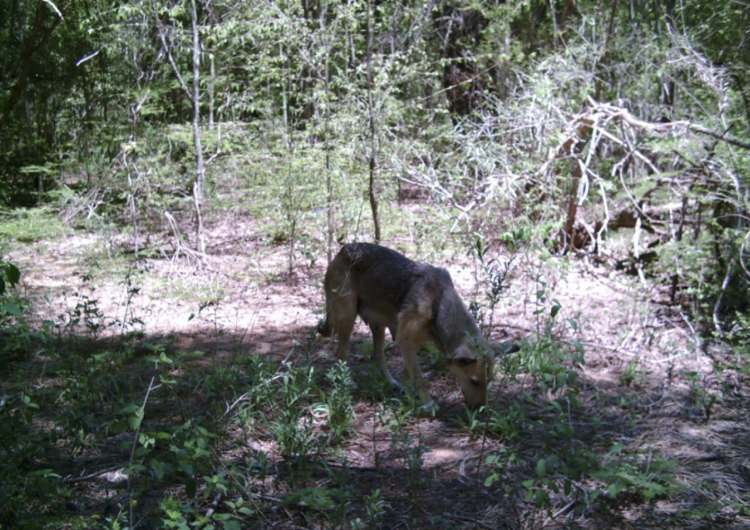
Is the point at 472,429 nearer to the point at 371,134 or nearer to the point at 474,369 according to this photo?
the point at 474,369

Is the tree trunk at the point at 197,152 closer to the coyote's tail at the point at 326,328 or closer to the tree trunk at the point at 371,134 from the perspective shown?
the tree trunk at the point at 371,134

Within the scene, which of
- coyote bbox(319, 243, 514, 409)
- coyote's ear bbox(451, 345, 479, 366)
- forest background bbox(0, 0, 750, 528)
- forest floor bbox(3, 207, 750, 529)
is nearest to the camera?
forest floor bbox(3, 207, 750, 529)

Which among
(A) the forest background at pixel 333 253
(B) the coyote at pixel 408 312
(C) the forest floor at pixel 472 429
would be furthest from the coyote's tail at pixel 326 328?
(A) the forest background at pixel 333 253

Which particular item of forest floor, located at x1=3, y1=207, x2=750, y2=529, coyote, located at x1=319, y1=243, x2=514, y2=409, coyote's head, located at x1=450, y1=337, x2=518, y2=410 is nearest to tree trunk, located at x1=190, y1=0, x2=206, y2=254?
forest floor, located at x1=3, y1=207, x2=750, y2=529

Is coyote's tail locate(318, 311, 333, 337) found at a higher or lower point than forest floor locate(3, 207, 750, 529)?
higher

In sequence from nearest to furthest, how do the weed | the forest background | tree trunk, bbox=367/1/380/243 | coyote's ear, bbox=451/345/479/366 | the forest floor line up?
1. the forest floor
2. the forest background
3. the weed
4. coyote's ear, bbox=451/345/479/366
5. tree trunk, bbox=367/1/380/243

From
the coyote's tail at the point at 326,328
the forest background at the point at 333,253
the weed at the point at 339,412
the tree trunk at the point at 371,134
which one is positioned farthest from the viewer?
the tree trunk at the point at 371,134

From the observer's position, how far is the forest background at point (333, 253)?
15.4 ft

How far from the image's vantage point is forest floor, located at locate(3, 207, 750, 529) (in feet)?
14.9

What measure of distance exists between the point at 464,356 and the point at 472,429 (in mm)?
652

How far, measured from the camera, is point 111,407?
19.3ft

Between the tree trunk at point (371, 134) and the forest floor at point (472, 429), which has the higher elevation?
the tree trunk at point (371, 134)

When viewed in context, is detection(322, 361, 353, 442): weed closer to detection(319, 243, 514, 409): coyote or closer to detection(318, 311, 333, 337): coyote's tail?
detection(319, 243, 514, 409): coyote

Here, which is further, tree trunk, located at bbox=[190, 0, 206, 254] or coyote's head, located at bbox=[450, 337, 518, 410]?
tree trunk, located at bbox=[190, 0, 206, 254]
